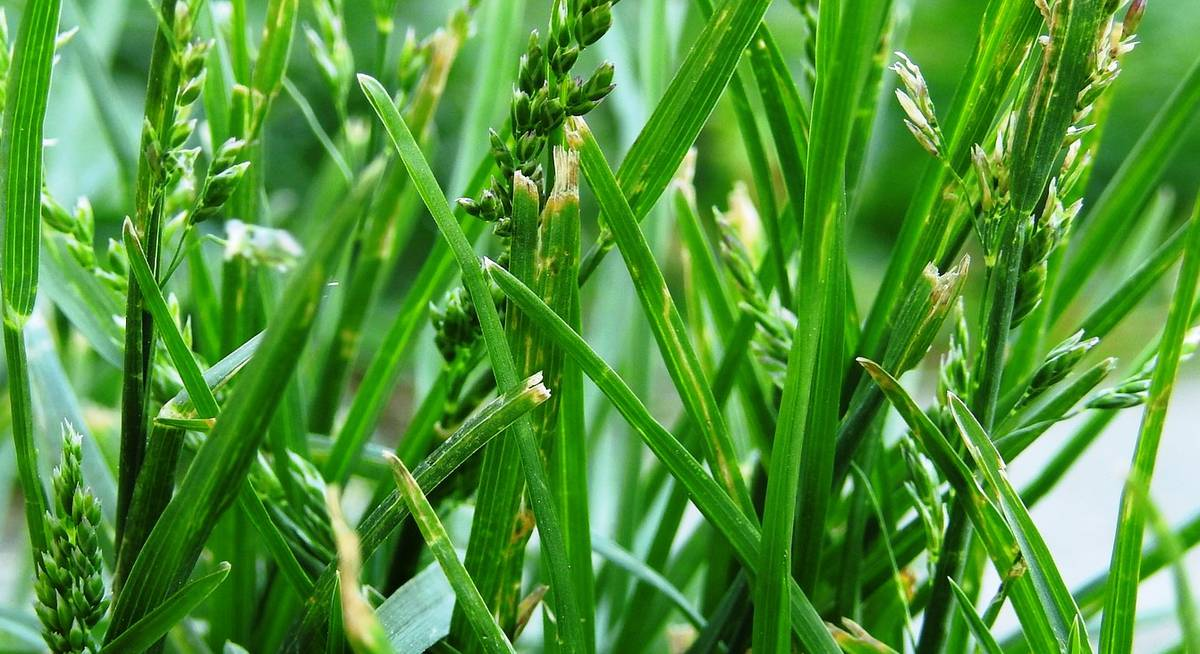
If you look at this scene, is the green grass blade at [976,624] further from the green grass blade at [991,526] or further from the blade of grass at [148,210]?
the blade of grass at [148,210]

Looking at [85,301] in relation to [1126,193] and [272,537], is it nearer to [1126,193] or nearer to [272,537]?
[272,537]

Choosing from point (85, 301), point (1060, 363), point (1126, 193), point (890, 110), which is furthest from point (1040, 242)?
point (890, 110)

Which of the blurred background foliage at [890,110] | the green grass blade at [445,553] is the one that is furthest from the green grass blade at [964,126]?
the blurred background foliage at [890,110]

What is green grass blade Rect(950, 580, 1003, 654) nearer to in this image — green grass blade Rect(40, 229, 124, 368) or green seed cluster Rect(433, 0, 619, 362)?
green seed cluster Rect(433, 0, 619, 362)

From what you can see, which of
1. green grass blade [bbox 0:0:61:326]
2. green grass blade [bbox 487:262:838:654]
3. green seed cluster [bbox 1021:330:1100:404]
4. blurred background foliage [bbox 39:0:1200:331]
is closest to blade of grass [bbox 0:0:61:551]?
green grass blade [bbox 0:0:61:326]

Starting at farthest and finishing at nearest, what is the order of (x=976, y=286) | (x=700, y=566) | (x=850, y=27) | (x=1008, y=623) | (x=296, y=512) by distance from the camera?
(x=976, y=286)
(x=1008, y=623)
(x=700, y=566)
(x=296, y=512)
(x=850, y=27)

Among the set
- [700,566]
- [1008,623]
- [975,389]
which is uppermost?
[975,389]

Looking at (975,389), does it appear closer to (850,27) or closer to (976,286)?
(850,27)

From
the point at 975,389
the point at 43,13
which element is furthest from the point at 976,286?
the point at 43,13
